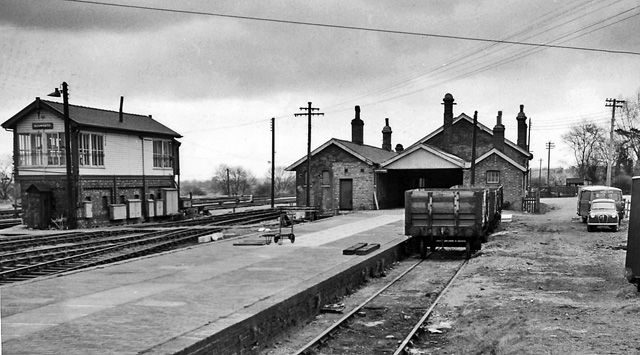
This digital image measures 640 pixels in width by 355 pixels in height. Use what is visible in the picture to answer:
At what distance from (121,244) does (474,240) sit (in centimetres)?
1143

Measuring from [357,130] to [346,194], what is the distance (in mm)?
8743

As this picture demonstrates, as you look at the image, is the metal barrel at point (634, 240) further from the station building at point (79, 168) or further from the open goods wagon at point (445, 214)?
the station building at point (79, 168)

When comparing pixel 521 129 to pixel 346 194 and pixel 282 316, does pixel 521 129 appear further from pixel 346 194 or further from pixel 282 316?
pixel 282 316

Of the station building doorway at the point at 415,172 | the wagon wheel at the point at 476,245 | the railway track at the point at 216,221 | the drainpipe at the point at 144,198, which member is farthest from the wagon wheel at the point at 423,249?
the drainpipe at the point at 144,198

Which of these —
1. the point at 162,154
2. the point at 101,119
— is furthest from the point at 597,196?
the point at 101,119

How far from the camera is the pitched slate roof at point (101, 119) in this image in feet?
101

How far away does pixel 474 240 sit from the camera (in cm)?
1764

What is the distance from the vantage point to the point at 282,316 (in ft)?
28.1

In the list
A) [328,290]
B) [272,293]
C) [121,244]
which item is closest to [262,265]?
[328,290]

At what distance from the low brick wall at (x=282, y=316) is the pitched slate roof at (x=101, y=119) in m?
23.0

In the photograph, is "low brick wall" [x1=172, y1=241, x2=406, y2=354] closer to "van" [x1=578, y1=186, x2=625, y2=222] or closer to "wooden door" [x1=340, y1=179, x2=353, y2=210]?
"van" [x1=578, y1=186, x2=625, y2=222]

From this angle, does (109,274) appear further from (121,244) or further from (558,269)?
(558,269)

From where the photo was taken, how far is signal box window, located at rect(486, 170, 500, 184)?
38.8 metres

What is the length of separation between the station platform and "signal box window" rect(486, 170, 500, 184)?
25.2 meters
